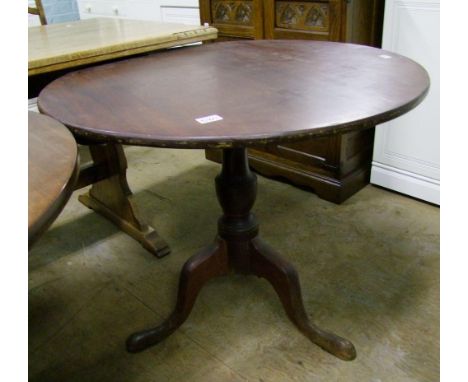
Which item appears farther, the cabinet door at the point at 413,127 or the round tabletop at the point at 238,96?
the cabinet door at the point at 413,127

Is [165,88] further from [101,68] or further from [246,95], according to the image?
[101,68]

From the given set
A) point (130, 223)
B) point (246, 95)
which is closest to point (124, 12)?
point (130, 223)

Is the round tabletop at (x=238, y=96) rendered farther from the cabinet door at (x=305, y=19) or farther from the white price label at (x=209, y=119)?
the cabinet door at (x=305, y=19)

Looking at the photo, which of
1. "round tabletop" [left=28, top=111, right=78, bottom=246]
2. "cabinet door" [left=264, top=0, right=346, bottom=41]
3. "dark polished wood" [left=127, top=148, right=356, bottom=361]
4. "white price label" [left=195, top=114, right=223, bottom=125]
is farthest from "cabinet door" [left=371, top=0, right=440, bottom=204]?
"round tabletop" [left=28, top=111, right=78, bottom=246]

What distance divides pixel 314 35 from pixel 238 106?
1.16m

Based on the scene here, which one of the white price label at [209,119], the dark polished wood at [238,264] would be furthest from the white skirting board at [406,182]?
the white price label at [209,119]

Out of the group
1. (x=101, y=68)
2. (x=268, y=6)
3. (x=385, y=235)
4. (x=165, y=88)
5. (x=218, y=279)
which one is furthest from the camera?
Result: (x=268, y=6)

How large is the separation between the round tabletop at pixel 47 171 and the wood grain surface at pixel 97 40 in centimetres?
85

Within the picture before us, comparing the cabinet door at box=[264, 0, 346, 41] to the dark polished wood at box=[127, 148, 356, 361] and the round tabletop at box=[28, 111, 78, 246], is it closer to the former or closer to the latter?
the dark polished wood at box=[127, 148, 356, 361]

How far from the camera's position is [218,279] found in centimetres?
167

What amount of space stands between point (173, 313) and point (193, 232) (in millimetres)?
610

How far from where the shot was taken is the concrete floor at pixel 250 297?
1310mm

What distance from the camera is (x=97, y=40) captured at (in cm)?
182

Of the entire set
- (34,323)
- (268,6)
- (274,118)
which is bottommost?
(34,323)
